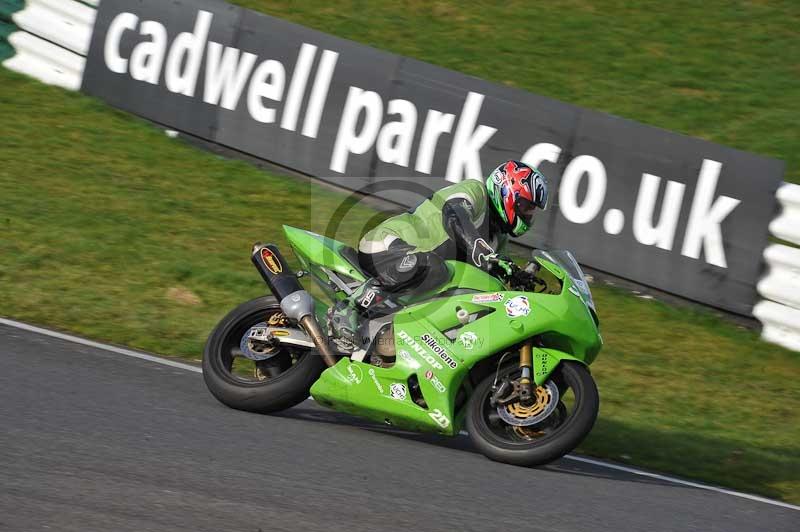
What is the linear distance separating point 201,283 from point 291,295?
126 inches

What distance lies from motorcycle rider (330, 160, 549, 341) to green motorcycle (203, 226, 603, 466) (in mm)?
74

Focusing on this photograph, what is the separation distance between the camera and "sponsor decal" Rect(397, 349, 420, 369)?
633cm

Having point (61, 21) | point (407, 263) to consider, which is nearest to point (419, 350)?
point (407, 263)

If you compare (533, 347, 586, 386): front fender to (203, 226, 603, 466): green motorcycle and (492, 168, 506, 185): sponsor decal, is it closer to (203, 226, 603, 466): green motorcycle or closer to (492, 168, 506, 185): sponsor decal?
(203, 226, 603, 466): green motorcycle

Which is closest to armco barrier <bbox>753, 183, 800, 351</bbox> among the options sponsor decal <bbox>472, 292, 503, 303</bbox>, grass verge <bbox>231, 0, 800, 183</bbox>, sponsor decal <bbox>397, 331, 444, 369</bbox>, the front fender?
grass verge <bbox>231, 0, 800, 183</bbox>

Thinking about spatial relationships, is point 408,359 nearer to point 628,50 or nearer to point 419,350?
point 419,350

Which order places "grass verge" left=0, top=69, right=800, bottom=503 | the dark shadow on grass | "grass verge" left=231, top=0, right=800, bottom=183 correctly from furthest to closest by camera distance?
1. "grass verge" left=231, top=0, right=800, bottom=183
2. "grass verge" left=0, top=69, right=800, bottom=503
3. the dark shadow on grass

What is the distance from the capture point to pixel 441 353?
248 inches

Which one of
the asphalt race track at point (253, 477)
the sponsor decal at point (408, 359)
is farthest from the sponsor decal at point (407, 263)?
the asphalt race track at point (253, 477)

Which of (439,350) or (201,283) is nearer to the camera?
(439,350)

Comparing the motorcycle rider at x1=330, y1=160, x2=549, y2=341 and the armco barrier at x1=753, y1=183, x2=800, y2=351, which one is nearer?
the motorcycle rider at x1=330, y1=160, x2=549, y2=341

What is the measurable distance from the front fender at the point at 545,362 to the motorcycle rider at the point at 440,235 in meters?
0.55

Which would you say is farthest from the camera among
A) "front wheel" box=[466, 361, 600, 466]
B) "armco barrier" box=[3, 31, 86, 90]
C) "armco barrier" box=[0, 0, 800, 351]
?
"armco barrier" box=[3, 31, 86, 90]

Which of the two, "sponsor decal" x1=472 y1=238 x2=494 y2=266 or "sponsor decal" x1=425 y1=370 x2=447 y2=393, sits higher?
"sponsor decal" x1=472 y1=238 x2=494 y2=266
